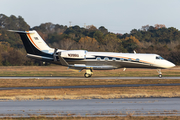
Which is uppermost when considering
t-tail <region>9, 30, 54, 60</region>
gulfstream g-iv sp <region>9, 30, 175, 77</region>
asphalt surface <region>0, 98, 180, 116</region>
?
t-tail <region>9, 30, 54, 60</region>

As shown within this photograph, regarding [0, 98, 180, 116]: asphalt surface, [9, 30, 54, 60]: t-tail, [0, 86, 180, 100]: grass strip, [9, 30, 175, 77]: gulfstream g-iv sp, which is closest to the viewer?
[0, 98, 180, 116]: asphalt surface

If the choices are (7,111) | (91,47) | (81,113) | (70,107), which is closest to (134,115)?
(81,113)

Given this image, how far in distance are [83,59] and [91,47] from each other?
28.8m

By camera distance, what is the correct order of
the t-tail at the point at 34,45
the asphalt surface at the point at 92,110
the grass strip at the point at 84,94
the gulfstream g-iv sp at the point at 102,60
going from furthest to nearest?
1. the t-tail at the point at 34,45
2. the gulfstream g-iv sp at the point at 102,60
3. the grass strip at the point at 84,94
4. the asphalt surface at the point at 92,110

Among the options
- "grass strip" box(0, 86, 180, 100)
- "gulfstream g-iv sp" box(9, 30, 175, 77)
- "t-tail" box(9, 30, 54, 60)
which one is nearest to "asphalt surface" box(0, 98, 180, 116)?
"grass strip" box(0, 86, 180, 100)

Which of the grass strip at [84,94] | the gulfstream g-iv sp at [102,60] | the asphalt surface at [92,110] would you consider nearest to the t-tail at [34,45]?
the gulfstream g-iv sp at [102,60]

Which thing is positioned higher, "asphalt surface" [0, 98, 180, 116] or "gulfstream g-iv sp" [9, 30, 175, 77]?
"gulfstream g-iv sp" [9, 30, 175, 77]

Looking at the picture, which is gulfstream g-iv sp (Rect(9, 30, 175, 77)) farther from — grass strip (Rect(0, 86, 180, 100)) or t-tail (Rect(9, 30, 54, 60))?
grass strip (Rect(0, 86, 180, 100))

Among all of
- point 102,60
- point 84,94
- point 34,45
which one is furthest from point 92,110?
point 34,45

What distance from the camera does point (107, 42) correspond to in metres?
73.1

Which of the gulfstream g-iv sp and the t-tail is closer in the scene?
the gulfstream g-iv sp

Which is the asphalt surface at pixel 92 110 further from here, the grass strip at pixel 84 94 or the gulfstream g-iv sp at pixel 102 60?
the gulfstream g-iv sp at pixel 102 60

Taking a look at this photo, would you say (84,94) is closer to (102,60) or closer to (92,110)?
(92,110)

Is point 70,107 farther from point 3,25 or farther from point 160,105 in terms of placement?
point 3,25
